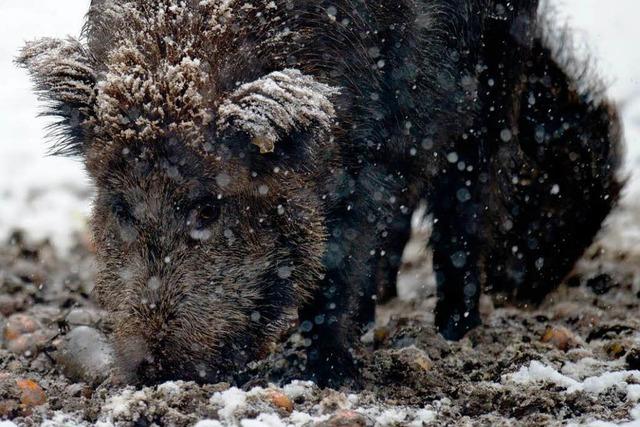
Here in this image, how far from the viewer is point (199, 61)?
417cm

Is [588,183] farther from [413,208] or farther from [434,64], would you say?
[434,64]

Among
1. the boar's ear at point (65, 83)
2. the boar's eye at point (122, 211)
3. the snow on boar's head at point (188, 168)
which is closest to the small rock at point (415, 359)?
the snow on boar's head at point (188, 168)

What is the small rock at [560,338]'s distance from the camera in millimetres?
5114

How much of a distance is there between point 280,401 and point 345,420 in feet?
1.31

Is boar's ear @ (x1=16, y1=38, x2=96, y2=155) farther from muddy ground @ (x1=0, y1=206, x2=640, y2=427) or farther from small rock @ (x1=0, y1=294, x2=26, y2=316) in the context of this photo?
small rock @ (x1=0, y1=294, x2=26, y2=316)

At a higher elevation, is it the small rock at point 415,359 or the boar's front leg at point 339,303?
the boar's front leg at point 339,303

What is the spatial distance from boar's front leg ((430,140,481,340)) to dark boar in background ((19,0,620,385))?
177 millimetres

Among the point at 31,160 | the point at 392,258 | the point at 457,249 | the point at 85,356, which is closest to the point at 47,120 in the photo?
the point at 31,160

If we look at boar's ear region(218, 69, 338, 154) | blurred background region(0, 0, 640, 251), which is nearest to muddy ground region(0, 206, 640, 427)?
→ blurred background region(0, 0, 640, 251)

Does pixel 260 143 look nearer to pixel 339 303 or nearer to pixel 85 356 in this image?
pixel 339 303

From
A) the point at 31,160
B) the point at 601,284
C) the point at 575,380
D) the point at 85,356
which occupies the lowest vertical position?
the point at 575,380

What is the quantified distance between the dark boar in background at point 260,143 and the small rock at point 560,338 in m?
1.02

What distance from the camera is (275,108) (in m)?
3.91

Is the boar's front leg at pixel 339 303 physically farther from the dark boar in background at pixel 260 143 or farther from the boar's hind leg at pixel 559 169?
the boar's hind leg at pixel 559 169
